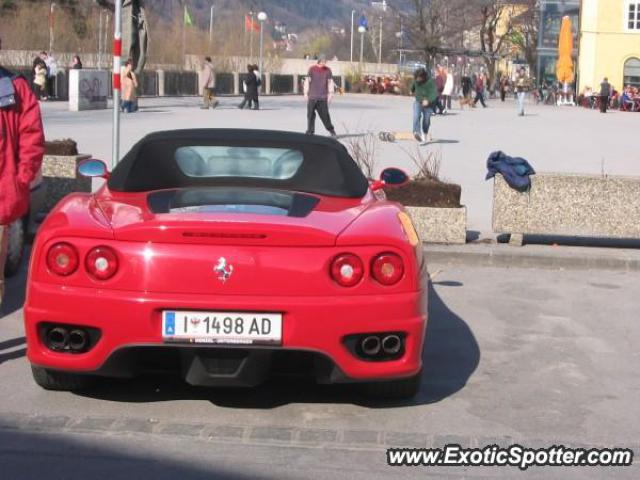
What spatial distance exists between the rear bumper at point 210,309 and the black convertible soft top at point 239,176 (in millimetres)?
1087

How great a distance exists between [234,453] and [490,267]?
6.01 m

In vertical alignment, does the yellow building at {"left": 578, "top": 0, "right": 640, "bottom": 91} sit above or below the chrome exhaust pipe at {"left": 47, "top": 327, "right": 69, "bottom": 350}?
above

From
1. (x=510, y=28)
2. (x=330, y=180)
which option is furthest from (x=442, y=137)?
(x=510, y=28)

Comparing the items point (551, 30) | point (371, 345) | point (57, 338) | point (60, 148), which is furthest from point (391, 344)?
point (551, 30)

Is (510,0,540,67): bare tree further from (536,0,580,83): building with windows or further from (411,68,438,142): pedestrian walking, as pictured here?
(411,68,438,142): pedestrian walking

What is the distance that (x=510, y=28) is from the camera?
4072 inches

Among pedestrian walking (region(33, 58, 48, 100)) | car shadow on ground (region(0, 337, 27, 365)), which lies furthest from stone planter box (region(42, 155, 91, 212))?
pedestrian walking (region(33, 58, 48, 100))

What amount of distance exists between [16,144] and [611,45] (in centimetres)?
7373

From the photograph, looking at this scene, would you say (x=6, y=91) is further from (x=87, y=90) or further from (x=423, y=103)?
(x=87, y=90)

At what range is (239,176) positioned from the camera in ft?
23.0

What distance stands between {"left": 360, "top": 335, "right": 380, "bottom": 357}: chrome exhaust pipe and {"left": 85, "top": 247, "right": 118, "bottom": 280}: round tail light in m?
1.19

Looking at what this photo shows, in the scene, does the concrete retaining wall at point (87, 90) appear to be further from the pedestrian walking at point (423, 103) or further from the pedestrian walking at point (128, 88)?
the pedestrian walking at point (423, 103)

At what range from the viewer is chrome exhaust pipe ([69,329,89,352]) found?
5789 millimetres

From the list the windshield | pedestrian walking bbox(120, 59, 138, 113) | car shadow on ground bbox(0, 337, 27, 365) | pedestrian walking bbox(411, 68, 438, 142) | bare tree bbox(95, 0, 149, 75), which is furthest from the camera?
bare tree bbox(95, 0, 149, 75)
